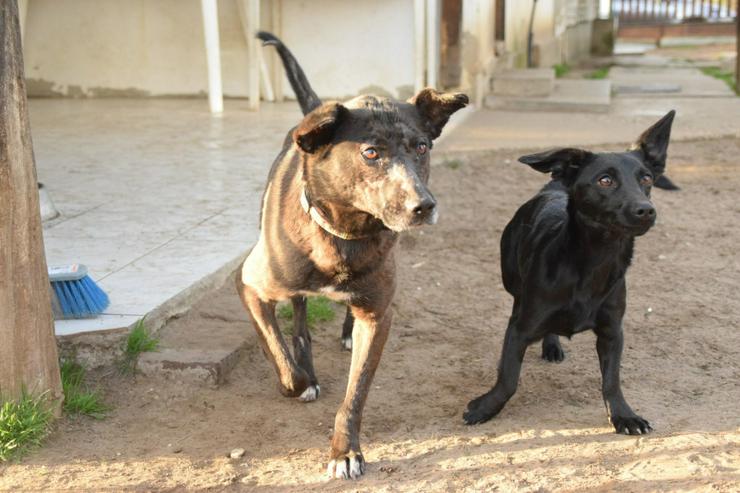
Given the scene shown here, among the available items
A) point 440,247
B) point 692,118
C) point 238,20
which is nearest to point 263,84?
point 238,20

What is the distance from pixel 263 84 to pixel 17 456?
327 inches

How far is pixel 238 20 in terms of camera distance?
1155 centimetres

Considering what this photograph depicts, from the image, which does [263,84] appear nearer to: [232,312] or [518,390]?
[232,312]

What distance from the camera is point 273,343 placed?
416cm

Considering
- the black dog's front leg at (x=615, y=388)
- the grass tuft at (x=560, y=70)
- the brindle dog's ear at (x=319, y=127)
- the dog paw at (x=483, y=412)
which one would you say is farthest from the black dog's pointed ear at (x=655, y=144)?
the grass tuft at (x=560, y=70)

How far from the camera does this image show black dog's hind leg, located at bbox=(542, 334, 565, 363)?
4875mm

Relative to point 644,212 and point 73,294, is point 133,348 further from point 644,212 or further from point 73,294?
point 644,212

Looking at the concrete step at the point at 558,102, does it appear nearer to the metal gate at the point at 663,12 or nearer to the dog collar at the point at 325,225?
the dog collar at the point at 325,225

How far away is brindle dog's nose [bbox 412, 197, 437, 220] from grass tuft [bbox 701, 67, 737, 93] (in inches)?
447

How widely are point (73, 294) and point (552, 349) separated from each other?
2282 millimetres

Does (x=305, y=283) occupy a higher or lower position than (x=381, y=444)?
higher

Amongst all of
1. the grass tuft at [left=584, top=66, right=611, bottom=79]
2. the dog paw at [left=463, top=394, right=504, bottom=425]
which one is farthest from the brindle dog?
the grass tuft at [left=584, top=66, right=611, bottom=79]

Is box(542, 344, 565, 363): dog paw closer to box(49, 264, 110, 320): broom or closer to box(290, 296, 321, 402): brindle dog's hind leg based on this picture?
box(290, 296, 321, 402): brindle dog's hind leg

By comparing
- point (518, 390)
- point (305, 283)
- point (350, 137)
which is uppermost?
point (350, 137)
